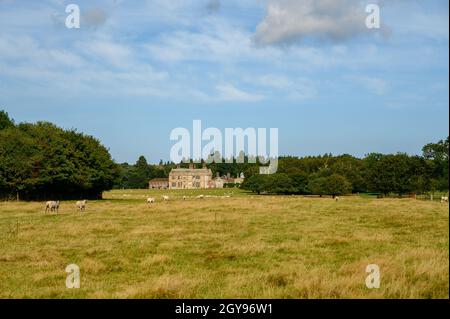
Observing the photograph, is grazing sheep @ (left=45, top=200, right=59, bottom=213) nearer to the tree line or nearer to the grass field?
the grass field

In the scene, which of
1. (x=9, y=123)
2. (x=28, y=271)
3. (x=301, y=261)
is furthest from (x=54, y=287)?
(x=9, y=123)

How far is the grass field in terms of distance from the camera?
11.9 metres

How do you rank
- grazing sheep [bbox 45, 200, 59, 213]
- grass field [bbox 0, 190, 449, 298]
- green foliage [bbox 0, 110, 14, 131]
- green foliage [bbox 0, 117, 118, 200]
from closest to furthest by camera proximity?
1. grass field [bbox 0, 190, 449, 298]
2. grazing sheep [bbox 45, 200, 59, 213]
3. green foliage [bbox 0, 117, 118, 200]
4. green foliage [bbox 0, 110, 14, 131]

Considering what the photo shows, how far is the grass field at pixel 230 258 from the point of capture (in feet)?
38.9

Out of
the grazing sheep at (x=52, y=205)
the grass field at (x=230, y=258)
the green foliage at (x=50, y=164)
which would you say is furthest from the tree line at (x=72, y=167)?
the grass field at (x=230, y=258)

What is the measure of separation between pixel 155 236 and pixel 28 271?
8668 millimetres

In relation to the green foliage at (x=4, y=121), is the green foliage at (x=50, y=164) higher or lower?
lower

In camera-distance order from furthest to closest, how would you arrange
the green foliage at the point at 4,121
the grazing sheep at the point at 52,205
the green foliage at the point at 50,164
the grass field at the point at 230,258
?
the green foliage at the point at 4,121
the green foliage at the point at 50,164
the grazing sheep at the point at 52,205
the grass field at the point at 230,258

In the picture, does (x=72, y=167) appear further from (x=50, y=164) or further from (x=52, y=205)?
(x=52, y=205)

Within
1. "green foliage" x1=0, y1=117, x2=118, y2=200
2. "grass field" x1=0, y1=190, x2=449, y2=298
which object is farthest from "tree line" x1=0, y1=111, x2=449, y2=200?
"grass field" x1=0, y1=190, x2=449, y2=298

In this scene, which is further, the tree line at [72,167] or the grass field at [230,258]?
the tree line at [72,167]

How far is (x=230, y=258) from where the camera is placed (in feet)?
57.6

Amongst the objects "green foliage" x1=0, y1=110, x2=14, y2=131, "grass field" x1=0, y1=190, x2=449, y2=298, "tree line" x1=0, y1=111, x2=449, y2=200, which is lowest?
"grass field" x1=0, y1=190, x2=449, y2=298

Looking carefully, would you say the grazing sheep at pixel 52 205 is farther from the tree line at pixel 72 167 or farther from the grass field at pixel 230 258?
the tree line at pixel 72 167
